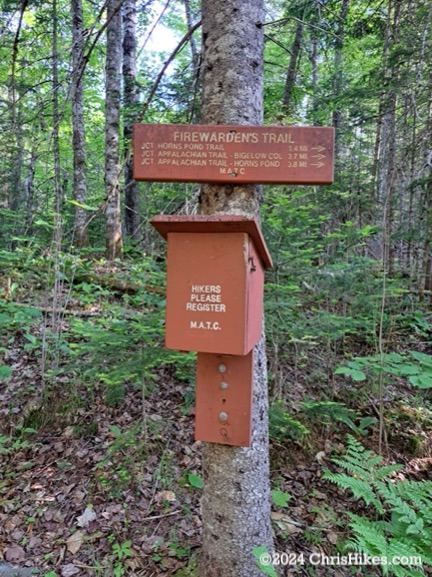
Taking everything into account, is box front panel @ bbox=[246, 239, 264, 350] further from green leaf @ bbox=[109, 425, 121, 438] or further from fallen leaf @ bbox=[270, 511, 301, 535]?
green leaf @ bbox=[109, 425, 121, 438]

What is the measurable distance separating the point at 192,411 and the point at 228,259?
2517 mm

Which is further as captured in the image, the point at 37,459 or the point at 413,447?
the point at 413,447

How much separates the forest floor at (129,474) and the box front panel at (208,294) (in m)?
1.62

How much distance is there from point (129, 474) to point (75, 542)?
0.57 m

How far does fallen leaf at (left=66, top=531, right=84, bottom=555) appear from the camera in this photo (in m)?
2.40

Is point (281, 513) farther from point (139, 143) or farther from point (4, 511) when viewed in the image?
point (139, 143)

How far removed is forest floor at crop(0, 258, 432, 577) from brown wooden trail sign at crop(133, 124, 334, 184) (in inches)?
79.4

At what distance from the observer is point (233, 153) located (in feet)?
5.24

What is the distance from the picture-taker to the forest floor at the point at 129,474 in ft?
7.80

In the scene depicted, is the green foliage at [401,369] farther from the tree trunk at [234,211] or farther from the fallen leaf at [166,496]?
the fallen leaf at [166,496]

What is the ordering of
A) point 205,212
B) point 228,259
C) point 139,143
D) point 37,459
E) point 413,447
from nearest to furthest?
point 228,259 → point 139,143 → point 205,212 → point 37,459 → point 413,447

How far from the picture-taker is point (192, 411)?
361 centimetres

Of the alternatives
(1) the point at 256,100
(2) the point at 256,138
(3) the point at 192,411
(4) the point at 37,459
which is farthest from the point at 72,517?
(1) the point at 256,100

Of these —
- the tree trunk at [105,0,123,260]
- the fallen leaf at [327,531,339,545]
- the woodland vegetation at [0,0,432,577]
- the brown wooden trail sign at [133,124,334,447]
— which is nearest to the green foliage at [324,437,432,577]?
the woodland vegetation at [0,0,432,577]
